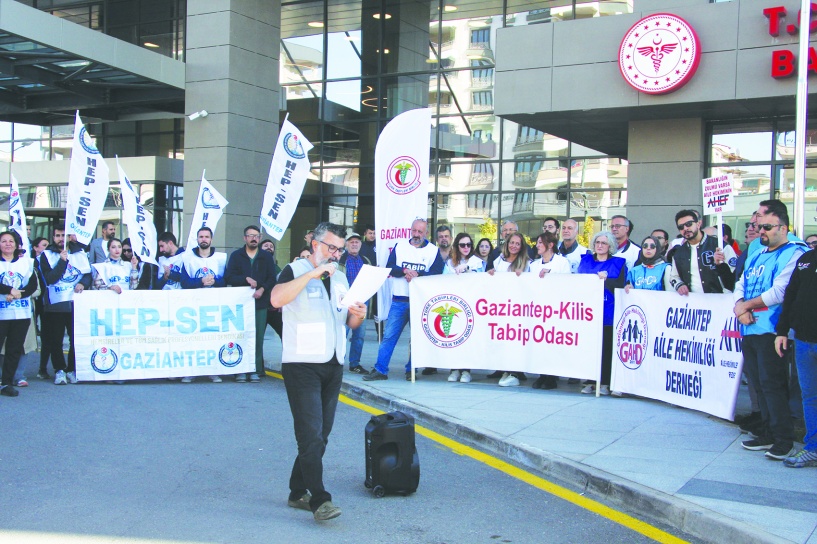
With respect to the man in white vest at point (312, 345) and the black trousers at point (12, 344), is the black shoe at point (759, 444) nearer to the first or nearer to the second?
the man in white vest at point (312, 345)

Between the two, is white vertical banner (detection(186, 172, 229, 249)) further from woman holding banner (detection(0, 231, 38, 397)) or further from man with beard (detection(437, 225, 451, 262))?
woman holding banner (detection(0, 231, 38, 397))

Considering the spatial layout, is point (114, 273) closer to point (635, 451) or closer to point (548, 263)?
point (548, 263)

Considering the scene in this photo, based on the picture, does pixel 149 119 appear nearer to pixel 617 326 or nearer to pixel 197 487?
pixel 617 326

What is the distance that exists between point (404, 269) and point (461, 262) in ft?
3.15

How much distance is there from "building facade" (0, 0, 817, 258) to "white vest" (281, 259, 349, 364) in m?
9.70

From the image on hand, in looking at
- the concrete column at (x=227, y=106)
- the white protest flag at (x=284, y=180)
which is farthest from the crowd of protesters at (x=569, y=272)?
the concrete column at (x=227, y=106)

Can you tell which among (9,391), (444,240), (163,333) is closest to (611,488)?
(444,240)

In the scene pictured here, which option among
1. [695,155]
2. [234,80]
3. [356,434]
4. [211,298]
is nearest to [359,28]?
[234,80]

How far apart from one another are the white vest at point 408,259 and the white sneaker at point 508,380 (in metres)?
1.63

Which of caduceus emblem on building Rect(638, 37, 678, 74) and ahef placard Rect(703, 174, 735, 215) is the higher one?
caduceus emblem on building Rect(638, 37, 678, 74)

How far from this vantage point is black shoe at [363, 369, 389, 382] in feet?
35.0

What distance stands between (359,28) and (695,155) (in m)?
10.9

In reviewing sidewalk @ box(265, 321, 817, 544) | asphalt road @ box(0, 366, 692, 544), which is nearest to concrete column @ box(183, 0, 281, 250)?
sidewalk @ box(265, 321, 817, 544)

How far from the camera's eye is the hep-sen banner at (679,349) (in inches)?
322
